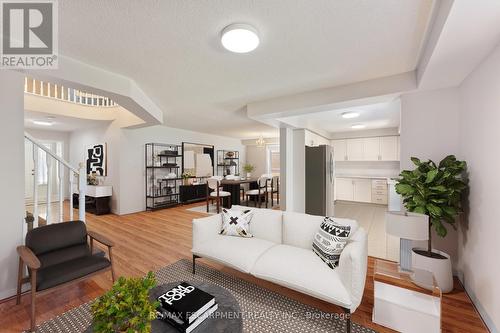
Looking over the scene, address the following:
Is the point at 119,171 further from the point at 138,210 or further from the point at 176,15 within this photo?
the point at 176,15

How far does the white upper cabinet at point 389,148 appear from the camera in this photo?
20.2ft

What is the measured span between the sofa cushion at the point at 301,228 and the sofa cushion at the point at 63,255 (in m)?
2.21

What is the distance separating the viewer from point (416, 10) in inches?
59.1

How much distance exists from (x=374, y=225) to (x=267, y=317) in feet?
11.7

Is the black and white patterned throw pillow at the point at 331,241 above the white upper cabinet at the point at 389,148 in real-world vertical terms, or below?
below

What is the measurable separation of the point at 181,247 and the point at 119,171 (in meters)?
3.20

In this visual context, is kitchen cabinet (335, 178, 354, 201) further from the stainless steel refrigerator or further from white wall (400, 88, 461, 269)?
white wall (400, 88, 461, 269)

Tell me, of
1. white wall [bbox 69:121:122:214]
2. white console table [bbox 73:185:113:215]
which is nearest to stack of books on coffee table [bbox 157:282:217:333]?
white wall [bbox 69:121:122:214]

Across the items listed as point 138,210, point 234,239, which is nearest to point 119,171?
point 138,210

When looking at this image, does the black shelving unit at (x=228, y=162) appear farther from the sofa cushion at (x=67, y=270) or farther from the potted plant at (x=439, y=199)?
the potted plant at (x=439, y=199)

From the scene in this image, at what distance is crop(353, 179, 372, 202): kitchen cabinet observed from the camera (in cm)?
658

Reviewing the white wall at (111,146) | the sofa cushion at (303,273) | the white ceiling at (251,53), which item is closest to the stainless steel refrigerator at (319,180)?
the white ceiling at (251,53)
